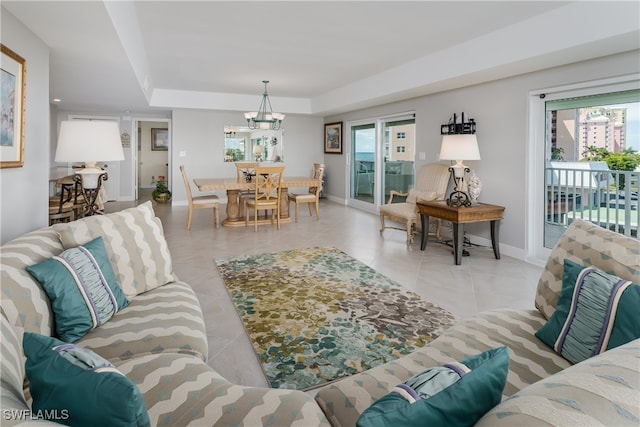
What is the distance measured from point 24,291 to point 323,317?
186 cm

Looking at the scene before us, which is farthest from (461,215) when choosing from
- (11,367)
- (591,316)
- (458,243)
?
(11,367)

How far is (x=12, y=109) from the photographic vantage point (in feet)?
7.86

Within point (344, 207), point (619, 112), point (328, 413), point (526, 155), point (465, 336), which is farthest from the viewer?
point (344, 207)

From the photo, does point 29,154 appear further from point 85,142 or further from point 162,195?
point 162,195

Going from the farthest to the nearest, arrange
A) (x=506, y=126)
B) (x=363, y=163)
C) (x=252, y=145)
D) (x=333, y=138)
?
(x=252, y=145), (x=333, y=138), (x=363, y=163), (x=506, y=126)

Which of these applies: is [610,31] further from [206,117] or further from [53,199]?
[206,117]

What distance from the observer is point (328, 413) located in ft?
4.09

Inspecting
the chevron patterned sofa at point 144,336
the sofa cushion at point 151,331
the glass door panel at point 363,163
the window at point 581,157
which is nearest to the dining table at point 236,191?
the glass door panel at point 363,163

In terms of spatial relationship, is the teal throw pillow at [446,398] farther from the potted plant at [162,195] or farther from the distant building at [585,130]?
the potted plant at [162,195]

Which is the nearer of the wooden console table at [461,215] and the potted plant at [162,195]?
the wooden console table at [461,215]

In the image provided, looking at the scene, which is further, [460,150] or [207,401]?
[460,150]

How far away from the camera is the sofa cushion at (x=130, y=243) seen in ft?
6.50

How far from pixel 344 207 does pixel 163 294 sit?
671 cm

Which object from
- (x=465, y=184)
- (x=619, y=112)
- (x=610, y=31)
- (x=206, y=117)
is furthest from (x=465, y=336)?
(x=206, y=117)
